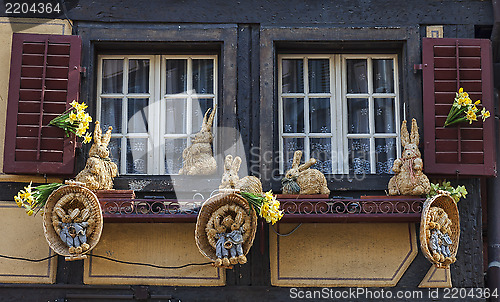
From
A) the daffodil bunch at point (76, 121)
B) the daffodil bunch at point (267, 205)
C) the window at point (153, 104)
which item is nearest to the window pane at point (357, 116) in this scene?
the window at point (153, 104)

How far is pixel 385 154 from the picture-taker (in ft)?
26.9

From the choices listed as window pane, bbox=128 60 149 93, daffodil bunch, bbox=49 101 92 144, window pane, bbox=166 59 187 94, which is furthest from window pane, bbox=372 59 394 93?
daffodil bunch, bbox=49 101 92 144

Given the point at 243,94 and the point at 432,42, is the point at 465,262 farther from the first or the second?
the point at 243,94

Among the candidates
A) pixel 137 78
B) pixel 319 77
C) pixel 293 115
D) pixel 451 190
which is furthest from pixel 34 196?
pixel 451 190

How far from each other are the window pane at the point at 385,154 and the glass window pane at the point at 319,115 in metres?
0.50

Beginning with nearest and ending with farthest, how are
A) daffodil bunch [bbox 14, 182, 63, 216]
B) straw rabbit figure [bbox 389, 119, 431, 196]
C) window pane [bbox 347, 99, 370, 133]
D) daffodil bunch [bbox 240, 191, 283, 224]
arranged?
daffodil bunch [bbox 240, 191, 283, 224] → daffodil bunch [bbox 14, 182, 63, 216] → straw rabbit figure [bbox 389, 119, 431, 196] → window pane [bbox 347, 99, 370, 133]

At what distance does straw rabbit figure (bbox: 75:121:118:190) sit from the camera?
751 cm

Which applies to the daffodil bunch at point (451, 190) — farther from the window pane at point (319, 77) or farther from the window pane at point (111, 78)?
the window pane at point (111, 78)

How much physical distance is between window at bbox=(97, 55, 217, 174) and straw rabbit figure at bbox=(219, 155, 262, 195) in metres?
0.89

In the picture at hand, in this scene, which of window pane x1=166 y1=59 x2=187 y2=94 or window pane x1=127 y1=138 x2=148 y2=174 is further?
window pane x1=166 y1=59 x2=187 y2=94

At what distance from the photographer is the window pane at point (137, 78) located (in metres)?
8.39

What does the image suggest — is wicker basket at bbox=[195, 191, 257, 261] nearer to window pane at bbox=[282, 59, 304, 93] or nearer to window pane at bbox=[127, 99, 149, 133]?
window pane at bbox=[127, 99, 149, 133]

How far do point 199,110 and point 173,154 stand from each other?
0.50 m

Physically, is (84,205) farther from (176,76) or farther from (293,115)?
(293,115)
